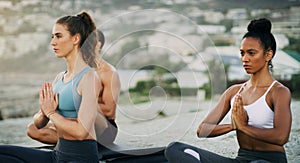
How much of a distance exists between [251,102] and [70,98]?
805 mm

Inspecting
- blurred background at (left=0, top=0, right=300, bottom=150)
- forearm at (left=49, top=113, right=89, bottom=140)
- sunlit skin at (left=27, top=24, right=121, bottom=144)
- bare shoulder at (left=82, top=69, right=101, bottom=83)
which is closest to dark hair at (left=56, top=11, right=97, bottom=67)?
bare shoulder at (left=82, top=69, right=101, bottom=83)

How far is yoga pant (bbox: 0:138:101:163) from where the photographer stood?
2.10 metres

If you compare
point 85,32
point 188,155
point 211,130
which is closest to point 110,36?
point 85,32

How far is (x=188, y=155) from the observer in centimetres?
216

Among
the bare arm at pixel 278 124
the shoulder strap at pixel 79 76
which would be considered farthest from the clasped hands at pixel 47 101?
the bare arm at pixel 278 124

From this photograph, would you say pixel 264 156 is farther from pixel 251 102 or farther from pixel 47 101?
pixel 47 101

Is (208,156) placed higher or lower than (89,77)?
lower

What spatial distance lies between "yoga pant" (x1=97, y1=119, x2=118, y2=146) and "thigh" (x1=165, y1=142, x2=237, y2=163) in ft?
2.45

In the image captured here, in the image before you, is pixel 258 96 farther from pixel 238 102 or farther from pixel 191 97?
pixel 191 97

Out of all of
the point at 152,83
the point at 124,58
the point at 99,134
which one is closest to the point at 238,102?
the point at 124,58

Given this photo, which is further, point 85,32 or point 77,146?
point 85,32

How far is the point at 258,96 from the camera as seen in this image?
2201 millimetres

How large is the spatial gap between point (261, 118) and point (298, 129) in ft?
10.6

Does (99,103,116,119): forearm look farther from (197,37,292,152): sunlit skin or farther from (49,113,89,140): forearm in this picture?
(49,113,89,140): forearm
